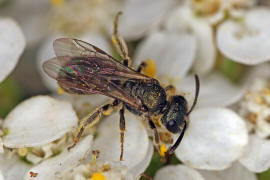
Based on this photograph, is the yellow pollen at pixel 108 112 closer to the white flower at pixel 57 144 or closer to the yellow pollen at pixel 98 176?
the white flower at pixel 57 144

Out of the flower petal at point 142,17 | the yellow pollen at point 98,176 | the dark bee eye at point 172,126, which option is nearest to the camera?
the yellow pollen at point 98,176

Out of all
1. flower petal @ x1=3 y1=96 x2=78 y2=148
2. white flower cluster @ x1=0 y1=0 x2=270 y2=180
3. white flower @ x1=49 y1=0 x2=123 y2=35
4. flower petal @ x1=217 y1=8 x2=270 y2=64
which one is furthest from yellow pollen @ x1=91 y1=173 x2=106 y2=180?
white flower @ x1=49 y1=0 x2=123 y2=35

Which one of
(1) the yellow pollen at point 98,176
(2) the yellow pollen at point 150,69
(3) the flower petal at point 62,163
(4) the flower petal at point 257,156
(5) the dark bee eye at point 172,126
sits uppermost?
(3) the flower petal at point 62,163

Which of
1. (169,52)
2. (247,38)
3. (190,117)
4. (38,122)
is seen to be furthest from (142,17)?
(38,122)

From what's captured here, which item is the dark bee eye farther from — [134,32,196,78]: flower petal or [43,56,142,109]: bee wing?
[134,32,196,78]: flower petal

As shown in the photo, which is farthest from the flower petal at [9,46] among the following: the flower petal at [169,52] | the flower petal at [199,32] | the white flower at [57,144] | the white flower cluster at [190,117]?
the flower petal at [199,32]
